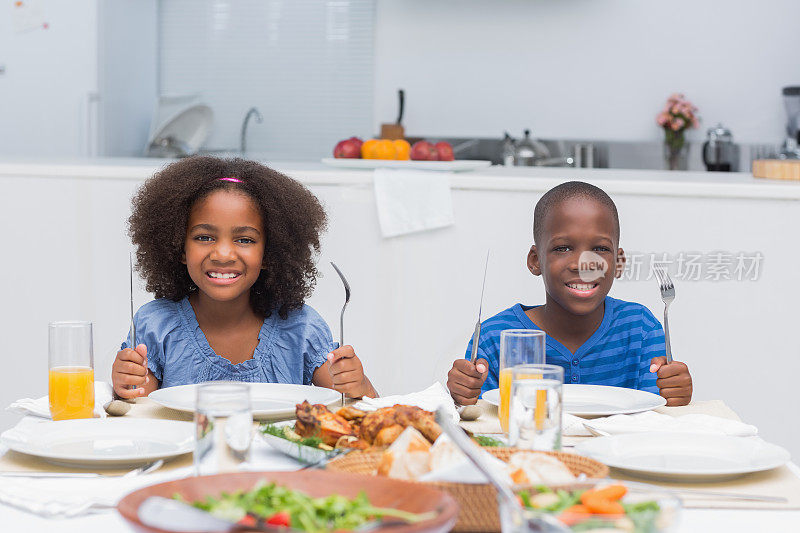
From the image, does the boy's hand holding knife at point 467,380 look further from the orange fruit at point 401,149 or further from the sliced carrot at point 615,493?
the orange fruit at point 401,149

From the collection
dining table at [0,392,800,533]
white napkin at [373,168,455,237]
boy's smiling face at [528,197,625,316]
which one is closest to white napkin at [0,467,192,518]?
dining table at [0,392,800,533]

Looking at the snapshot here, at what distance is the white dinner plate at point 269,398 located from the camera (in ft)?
3.88

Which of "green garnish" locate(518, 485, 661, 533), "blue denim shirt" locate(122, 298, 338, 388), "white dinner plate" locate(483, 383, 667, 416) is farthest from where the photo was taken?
"blue denim shirt" locate(122, 298, 338, 388)

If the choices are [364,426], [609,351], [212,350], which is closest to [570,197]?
[609,351]

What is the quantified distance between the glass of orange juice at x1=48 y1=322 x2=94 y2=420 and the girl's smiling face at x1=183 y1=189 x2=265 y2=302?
1.31ft

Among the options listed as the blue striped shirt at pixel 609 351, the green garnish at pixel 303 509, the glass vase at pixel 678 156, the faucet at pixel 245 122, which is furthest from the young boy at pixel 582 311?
the faucet at pixel 245 122

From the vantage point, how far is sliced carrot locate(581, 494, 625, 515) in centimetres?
64

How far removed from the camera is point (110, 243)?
7.76 ft

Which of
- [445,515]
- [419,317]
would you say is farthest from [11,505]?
[419,317]

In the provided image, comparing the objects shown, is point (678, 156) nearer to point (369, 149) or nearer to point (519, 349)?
point (369, 149)

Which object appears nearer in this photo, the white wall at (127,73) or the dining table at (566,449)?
the dining table at (566,449)

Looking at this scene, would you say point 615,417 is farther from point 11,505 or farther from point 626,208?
point 626,208

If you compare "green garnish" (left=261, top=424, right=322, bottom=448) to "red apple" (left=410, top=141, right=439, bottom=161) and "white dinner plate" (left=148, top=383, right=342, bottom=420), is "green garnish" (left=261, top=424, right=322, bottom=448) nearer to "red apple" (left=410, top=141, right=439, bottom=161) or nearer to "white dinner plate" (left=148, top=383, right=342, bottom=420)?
"white dinner plate" (left=148, top=383, right=342, bottom=420)

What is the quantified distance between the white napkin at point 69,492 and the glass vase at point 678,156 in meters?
3.87
